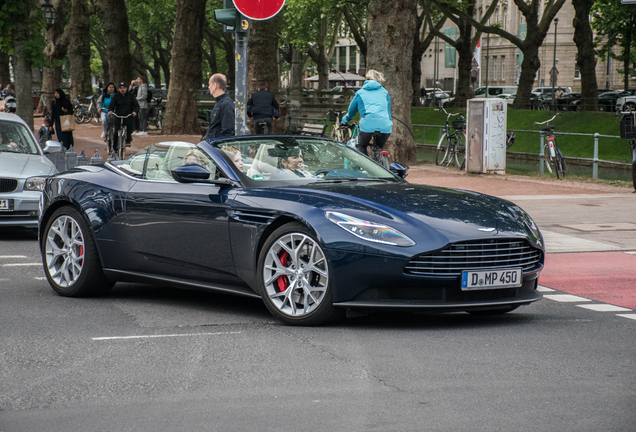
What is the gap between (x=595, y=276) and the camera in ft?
29.3

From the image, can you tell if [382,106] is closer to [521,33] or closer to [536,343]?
[536,343]

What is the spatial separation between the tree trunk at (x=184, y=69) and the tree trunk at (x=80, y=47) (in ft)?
45.0

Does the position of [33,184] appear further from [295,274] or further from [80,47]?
[80,47]

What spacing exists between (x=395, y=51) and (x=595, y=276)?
1234cm

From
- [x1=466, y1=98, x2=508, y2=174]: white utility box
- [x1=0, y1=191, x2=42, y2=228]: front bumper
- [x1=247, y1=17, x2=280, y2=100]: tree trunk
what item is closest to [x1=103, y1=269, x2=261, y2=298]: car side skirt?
[x1=0, y1=191, x2=42, y2=228]: front bumper

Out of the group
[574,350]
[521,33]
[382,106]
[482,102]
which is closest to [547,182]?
[482,102]

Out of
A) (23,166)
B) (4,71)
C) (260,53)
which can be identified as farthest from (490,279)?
(4,71)

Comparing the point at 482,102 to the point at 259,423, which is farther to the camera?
the point at 482,102

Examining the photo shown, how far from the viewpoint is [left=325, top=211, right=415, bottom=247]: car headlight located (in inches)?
235

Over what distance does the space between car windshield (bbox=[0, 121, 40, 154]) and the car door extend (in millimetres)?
6096

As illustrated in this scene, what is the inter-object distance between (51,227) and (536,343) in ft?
13.0

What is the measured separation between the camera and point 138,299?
766cm

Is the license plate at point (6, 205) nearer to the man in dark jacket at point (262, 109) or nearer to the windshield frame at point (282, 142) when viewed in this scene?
the windshield frame at point (282, 142)

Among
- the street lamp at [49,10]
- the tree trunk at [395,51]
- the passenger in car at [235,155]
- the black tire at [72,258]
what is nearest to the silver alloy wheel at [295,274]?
the passenger in car at [235,155]
